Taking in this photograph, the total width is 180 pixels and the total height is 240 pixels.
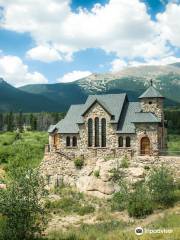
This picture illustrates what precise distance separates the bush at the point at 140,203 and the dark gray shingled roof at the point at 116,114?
11.2m

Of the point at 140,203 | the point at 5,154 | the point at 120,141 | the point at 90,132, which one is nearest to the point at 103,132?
the point at 90,132

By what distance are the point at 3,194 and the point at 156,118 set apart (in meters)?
25.7

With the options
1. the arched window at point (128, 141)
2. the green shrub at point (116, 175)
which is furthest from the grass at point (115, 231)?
the arched window at point (128, 141)

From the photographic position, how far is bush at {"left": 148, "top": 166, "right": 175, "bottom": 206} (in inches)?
1679

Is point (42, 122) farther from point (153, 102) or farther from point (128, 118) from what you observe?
point (153, 102)

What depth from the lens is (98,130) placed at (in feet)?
181

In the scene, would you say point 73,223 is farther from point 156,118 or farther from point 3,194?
point 156,118

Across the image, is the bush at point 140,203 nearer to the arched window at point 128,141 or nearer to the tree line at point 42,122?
the arched window at point 128,141

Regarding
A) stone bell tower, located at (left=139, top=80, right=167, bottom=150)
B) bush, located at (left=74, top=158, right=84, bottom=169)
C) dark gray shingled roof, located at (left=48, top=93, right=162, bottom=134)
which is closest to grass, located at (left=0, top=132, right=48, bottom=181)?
dark gray shingled roof, located at (left=48, top=93, right=162, bottom=134)

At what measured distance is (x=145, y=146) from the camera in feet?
171

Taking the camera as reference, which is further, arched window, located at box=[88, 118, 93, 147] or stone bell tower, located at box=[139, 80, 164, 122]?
arched window, located at box=[88, 118, 93, 147]

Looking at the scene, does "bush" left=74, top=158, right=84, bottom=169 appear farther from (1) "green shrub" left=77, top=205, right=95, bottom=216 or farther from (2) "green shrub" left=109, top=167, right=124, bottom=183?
(1) "green shrub" left=77, top=205, right=95, bottom=216

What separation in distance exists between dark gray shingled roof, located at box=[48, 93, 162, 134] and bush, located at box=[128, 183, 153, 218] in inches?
441

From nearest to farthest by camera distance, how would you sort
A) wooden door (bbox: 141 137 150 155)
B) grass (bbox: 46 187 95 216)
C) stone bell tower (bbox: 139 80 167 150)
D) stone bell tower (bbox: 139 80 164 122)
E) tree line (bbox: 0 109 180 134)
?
grass (bbox: 46 187 95 216)
wooden door (bbox: 141 137 150 155)
stone bell tower (bbox: 139 80 167 150)
stone bell tower (bbox: 139 80 164 122)
tree line (bbox: 0 109 180 134)
